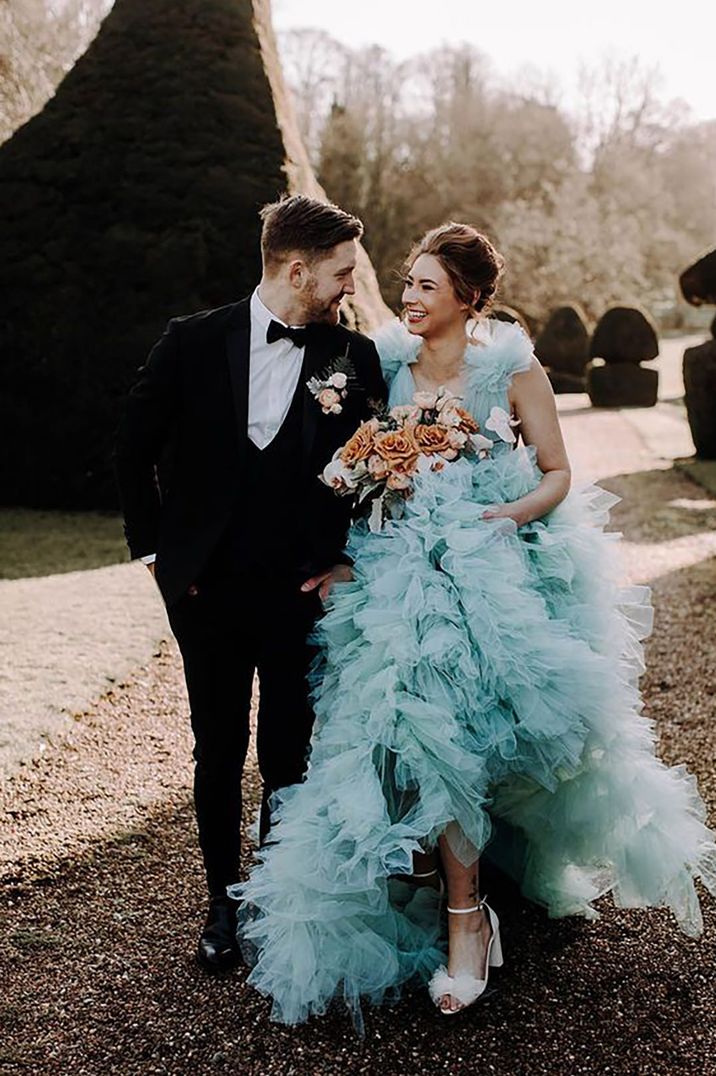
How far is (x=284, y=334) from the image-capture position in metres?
2.83

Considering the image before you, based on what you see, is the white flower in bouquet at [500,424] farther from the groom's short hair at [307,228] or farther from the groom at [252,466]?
the groom's short hair at [307,228]

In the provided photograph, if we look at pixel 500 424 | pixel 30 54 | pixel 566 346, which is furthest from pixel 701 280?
pixel 566 346

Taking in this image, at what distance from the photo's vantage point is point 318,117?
3431 cm

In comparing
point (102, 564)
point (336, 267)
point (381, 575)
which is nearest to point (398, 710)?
point (381, 575)

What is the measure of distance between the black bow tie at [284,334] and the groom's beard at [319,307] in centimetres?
5

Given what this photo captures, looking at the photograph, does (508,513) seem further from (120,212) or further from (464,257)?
(120,212)

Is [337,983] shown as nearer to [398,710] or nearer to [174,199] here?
[398,710]

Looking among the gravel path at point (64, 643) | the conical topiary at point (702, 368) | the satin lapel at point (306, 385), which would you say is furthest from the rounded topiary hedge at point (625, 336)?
the satin lapel at point (306, 385)

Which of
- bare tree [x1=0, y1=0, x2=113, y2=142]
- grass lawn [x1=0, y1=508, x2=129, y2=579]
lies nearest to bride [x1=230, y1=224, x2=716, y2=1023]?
grass lawn [x1=0, y1=508, x2=129, y2=579]

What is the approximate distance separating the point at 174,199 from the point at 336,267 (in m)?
7.04

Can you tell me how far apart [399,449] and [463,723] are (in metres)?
0.72

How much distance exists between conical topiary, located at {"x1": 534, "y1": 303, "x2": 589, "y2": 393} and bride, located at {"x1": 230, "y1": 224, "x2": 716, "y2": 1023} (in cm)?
1995

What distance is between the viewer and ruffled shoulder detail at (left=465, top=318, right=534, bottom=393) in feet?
9.77

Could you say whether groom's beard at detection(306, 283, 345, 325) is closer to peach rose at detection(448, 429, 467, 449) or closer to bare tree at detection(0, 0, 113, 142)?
peach rose at detection(448, 429, 467, 449)
